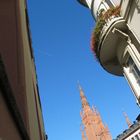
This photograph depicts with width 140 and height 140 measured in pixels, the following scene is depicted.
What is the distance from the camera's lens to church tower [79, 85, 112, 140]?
102 metres

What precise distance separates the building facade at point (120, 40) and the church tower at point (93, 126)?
8866cm

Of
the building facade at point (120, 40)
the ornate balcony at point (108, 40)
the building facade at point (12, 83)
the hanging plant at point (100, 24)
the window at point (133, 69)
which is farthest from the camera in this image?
the hanging plant at point (100, 24)

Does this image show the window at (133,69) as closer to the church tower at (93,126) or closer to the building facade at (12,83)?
the building facade at (12,83)

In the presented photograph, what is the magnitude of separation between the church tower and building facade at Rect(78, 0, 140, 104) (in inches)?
3490

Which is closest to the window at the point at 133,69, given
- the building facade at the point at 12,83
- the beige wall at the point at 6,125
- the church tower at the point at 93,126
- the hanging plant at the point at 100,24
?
the hanging plant at the point at 100,24

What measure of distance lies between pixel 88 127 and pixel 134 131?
2099 inches

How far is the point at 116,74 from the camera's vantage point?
676 inches

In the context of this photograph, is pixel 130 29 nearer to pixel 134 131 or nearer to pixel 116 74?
pixel 116 74

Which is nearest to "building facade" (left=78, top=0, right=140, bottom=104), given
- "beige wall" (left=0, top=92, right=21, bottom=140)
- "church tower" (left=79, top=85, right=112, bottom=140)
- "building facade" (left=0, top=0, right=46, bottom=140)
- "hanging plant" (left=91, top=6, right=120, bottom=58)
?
"hanging plant" (left=91, top=6, right=120, bottom=58)

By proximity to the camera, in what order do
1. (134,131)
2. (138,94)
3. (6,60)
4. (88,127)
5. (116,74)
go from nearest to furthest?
1. (6,60)
2. (138,94)
3. (116,74)
4. (134,131)
5. (88,127)

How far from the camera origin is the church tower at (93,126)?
4033 inches

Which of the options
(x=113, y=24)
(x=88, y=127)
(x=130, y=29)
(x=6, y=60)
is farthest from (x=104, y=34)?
(x=88, y=127)

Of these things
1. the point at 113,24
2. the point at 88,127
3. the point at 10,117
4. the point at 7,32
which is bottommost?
the point at 10,117

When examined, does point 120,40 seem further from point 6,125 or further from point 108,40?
point 6,125
